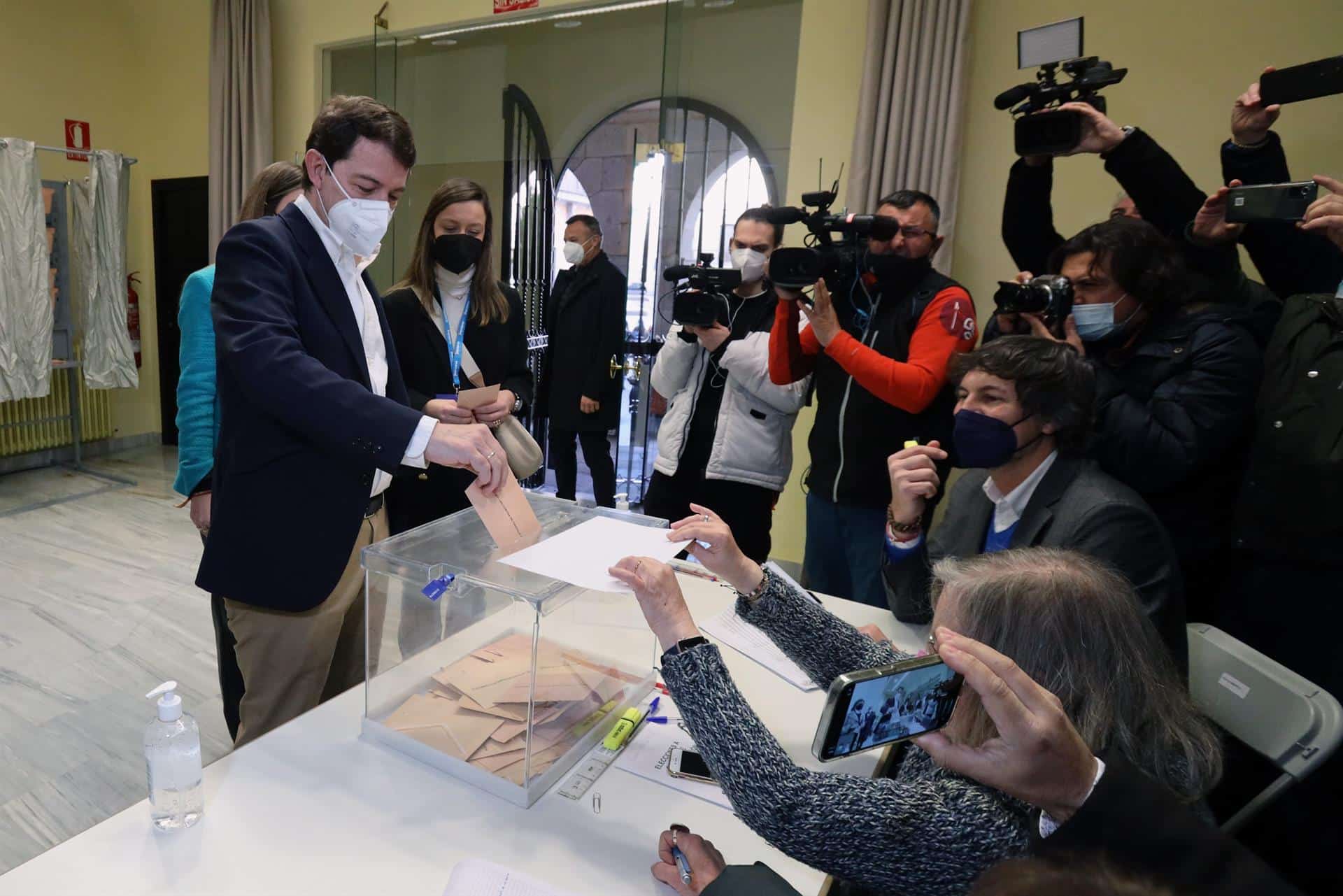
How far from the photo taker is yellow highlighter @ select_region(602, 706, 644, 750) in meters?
1.15

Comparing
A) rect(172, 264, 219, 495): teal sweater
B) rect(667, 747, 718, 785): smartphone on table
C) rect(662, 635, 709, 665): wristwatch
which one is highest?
rect(172, 264, 219, 495): teal sweater

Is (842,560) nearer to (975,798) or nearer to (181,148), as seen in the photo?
(975,798)

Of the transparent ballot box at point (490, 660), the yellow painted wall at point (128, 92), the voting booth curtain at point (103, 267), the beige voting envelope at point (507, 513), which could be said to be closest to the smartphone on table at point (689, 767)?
the transparent ballot box at point (490, 660)

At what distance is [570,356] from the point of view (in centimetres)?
360

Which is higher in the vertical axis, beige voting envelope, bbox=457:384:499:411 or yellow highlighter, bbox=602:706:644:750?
beige voting envelope, bbox=457:384:499:411

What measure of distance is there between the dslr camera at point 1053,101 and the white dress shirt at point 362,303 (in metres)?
1.56

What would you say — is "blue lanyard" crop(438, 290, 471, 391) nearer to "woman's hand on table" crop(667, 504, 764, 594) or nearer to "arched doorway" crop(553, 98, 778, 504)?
"woman's hand on table" crop(667, 504, 764, 594)

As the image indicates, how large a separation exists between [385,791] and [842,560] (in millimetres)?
1516

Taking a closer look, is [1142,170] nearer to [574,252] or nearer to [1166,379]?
[1166,379]

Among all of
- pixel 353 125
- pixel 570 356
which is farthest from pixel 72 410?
pixel 353 125

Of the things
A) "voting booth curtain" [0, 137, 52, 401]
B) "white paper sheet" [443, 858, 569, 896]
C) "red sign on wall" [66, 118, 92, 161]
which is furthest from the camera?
"red sign on wall" [66, 118, 92, 161]

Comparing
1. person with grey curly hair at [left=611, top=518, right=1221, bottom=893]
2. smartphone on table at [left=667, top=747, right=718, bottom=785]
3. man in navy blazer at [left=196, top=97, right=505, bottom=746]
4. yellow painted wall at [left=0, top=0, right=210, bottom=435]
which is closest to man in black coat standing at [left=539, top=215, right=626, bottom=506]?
man in navy blazer at [left=196, top=97, right=505, bottom=746]

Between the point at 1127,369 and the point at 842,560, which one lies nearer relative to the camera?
the point at 1127,369

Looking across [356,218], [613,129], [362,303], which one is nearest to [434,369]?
[362,303]
